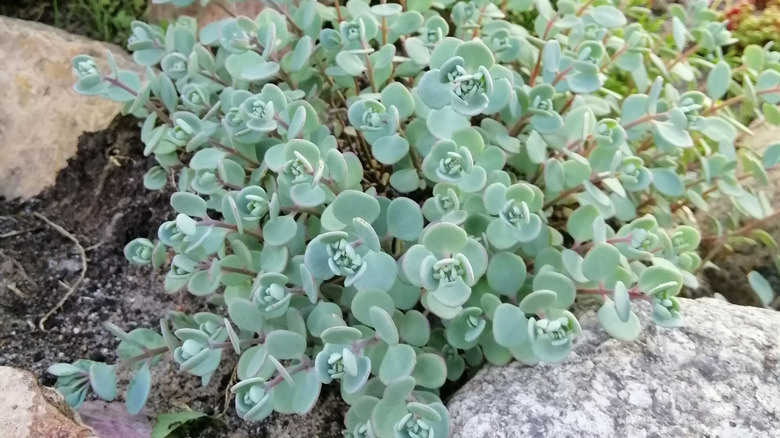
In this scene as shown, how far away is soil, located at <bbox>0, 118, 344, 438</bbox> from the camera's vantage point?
142 cm

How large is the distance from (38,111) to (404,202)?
3.96 feet

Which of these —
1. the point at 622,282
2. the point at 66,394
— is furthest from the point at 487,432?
the point at 66,394

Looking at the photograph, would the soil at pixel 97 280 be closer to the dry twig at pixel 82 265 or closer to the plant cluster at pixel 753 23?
the dry twig at pixel 82 265

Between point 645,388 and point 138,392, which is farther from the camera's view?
point 138,392

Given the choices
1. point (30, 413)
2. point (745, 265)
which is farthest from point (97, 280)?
point (745, 265)

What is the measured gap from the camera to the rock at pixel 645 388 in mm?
1055

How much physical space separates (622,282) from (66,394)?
105 centimetres

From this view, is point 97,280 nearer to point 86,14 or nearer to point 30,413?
point 30,413

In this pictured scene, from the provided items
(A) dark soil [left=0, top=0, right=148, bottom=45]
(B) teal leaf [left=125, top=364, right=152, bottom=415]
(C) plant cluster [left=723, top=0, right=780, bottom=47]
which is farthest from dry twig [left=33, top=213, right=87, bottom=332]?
(C) plant cluster [left=723, top=0, right=780, bottom=47]

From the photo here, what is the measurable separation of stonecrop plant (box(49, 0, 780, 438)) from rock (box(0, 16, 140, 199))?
0.32 meters

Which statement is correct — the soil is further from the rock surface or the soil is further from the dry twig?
the rock surface

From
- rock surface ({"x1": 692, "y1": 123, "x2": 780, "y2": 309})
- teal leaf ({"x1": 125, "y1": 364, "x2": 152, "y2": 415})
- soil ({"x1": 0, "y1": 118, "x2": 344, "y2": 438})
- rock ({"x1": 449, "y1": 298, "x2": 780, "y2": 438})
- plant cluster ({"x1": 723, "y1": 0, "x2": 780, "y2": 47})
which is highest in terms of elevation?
plant cluster ({"x1": 723, "y1": 0, "x2": 780, "y2": 47})

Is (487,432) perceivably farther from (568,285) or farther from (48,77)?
(48,77)

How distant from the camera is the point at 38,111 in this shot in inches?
70.2
